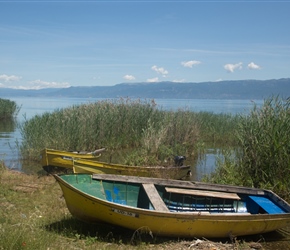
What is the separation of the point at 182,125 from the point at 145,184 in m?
8.95

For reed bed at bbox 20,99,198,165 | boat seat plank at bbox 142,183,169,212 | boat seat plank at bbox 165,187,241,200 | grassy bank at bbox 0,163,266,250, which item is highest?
reed bed at bbox 20,99,198,165

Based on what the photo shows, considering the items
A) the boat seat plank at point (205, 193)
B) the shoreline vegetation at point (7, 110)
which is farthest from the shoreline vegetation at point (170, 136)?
the shoreline vegetation at point (7, 110)

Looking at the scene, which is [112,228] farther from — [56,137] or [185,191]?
[56,137]

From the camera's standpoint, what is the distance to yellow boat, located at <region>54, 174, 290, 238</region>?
19.5ft

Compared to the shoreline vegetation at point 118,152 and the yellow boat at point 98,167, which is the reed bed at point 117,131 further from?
the yellow boat at point 98,167

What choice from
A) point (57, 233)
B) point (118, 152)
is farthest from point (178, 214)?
point (118, 152)

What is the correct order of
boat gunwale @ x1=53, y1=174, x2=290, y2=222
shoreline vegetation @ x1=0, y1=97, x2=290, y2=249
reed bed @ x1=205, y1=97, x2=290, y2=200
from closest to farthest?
boat gunwale @ x1=53, y1=174, x2=290, y2=222 < shoreline vegetation @ x1=0, y1=97, x2=290, y2=249 < reed bed @ x1=205, y1=97, x2=290, y2=200

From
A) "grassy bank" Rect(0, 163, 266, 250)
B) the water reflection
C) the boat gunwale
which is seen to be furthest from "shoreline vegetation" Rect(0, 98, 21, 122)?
the boat gunwale

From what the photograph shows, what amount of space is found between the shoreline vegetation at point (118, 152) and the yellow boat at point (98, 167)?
→ 2.11 feet

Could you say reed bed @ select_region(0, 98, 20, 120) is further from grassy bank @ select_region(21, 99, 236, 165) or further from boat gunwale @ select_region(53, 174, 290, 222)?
boat gunwale @ select_region(53, 174, 290, 222)

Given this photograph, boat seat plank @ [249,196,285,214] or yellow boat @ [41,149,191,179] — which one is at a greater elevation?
yellow boat @ [41,149,191,179]

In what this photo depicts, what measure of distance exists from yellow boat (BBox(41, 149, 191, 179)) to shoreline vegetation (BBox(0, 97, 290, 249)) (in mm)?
642

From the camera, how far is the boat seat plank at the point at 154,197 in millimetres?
6232

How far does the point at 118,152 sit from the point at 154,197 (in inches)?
386
